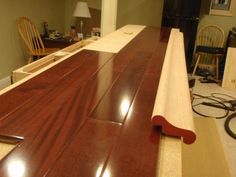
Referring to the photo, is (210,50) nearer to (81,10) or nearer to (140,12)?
(140,12)

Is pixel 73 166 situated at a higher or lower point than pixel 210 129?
higher

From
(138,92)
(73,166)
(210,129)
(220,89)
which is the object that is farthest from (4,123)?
(220,89)

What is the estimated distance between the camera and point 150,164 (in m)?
0.65

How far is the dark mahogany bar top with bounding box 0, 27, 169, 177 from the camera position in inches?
24.7

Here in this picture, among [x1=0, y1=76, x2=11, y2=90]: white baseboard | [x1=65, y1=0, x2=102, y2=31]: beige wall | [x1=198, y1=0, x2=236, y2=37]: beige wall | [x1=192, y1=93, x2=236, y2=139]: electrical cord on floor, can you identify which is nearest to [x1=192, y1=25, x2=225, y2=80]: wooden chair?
[x1=198, y1=0, x2=236, y2=37]: beige wall

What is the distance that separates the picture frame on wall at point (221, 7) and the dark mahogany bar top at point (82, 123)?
4519 mm

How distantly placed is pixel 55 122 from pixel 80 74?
1.54 ft

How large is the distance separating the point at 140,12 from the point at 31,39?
8.13ft

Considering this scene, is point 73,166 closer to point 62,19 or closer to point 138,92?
point 138,92

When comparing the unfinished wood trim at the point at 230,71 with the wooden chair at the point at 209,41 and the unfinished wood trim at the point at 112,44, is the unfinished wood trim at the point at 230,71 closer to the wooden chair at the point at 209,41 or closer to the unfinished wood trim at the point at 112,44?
the wooden chair at the point at 209,41

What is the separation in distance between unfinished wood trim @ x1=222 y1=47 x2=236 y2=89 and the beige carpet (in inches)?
99.3

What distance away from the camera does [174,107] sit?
91cm

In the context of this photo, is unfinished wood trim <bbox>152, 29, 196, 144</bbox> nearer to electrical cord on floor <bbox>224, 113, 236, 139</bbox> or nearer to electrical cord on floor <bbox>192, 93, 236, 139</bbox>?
electrical cord on floor <bbox>224, 113, 236, 139</bbox>

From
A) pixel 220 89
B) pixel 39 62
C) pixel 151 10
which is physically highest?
pixel 151 10
